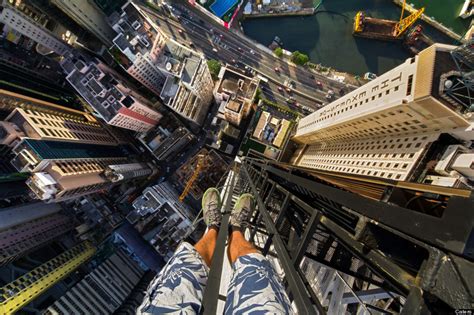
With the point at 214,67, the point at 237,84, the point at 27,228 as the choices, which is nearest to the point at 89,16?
the point at 214,67

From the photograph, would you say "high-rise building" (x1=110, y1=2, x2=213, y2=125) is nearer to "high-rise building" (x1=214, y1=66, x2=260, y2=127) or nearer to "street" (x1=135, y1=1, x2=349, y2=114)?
"high-rise building" (x1=214, y1=66, x2=260, y2=127)

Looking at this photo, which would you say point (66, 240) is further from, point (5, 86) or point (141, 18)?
point (141, 18)

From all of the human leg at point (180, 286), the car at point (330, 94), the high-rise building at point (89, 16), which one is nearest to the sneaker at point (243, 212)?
the human leg at point (180, 286)

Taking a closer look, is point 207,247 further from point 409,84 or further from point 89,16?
point 89,16

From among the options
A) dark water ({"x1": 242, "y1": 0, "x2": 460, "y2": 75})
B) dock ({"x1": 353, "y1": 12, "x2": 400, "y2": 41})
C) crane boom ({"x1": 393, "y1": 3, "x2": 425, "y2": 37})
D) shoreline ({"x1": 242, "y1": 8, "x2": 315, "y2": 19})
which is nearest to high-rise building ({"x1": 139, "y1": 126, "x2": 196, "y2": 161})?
dark water ({"x1": 242, "y1": 0, "x2": 460, "y2": 75})

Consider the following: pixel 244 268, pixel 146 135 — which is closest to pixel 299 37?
pixel 146 135

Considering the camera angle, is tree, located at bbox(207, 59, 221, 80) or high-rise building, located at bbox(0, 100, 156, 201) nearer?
high-rise building, located at bbox(0, 100, 156, 201)
